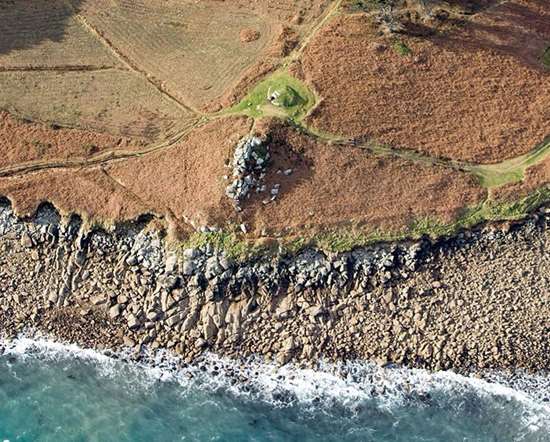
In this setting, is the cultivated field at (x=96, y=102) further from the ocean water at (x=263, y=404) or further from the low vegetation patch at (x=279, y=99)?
the ocean water at (x=263, y=404)

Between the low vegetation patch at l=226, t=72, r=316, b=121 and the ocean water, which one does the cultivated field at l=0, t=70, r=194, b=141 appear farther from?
the ocean water

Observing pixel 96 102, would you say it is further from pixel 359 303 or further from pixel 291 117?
pixel 359 303

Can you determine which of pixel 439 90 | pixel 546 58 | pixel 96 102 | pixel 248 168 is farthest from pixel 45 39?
pixel 546 58

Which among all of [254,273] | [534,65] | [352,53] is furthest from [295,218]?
[534,65]

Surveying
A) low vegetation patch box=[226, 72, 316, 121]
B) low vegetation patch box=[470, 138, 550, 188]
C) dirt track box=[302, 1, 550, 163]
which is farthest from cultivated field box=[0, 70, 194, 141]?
low vegetation patch box=[470, 138, 550, 188]

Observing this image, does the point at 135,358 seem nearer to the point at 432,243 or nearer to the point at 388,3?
the point at 432,243
